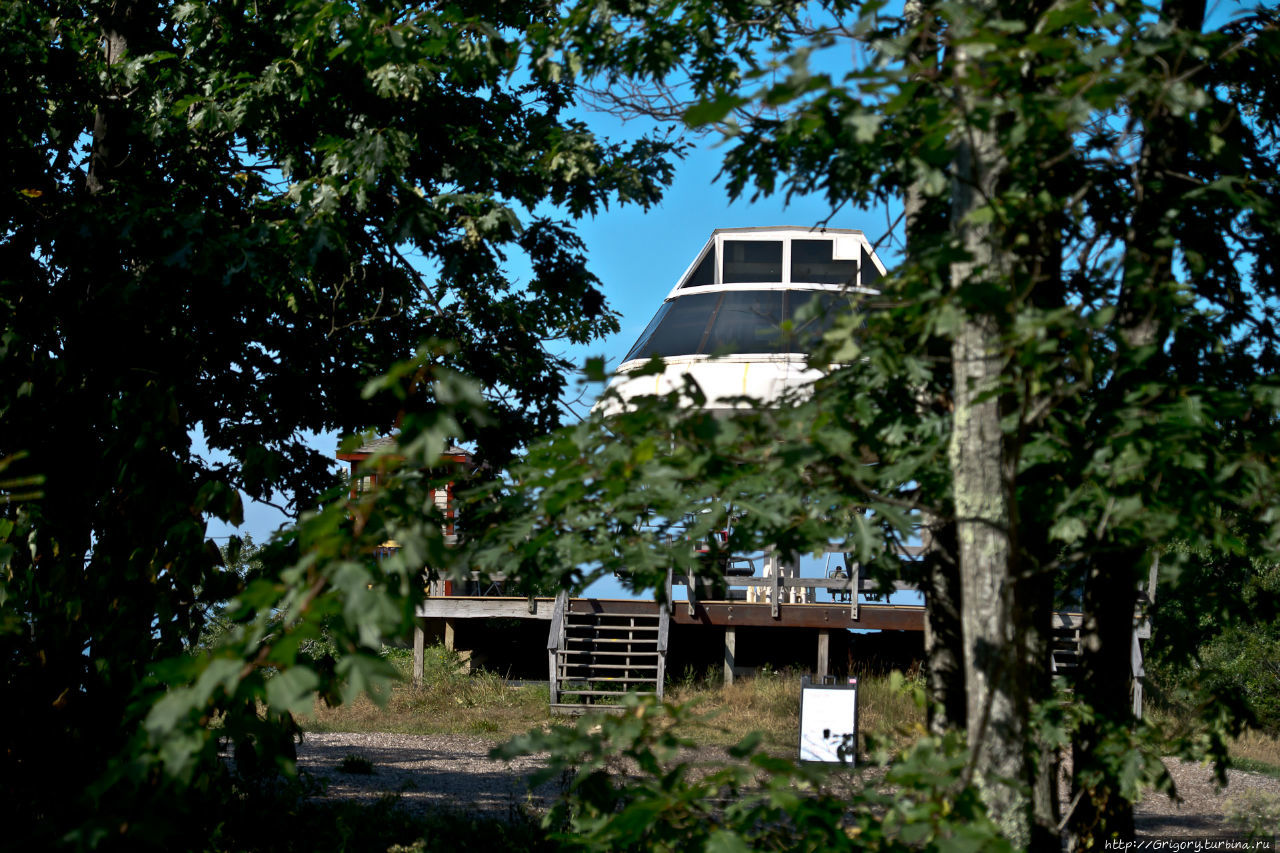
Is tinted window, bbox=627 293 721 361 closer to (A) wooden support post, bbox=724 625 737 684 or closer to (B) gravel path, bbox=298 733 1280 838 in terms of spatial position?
(A) wooden support post, bbox=724 625 737 684

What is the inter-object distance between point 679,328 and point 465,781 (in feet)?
25.0

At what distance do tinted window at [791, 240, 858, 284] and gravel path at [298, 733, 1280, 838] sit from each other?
8.20 m

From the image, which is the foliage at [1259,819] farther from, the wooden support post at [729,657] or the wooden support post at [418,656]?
the wooden support post at [418,656]

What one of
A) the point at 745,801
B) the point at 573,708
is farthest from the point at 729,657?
the point at 745,801

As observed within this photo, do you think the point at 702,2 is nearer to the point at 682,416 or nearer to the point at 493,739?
the point at 682,416

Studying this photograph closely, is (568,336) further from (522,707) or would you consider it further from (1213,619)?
(522,707)

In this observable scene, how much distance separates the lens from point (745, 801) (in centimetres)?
294

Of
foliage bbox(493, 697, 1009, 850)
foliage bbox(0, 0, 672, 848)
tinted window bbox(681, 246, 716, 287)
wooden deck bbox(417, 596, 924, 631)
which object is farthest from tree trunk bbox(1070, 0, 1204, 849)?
tinted window bbox(681, 246, 716, 287)

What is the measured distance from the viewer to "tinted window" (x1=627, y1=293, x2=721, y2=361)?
15.3 metres

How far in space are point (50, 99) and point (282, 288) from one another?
2429mm

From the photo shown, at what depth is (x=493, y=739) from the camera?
13430 mm

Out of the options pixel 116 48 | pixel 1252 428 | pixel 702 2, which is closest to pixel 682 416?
pixel 702 2

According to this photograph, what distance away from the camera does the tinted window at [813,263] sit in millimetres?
15883

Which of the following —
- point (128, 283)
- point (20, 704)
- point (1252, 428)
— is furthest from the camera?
point (128, 283)
